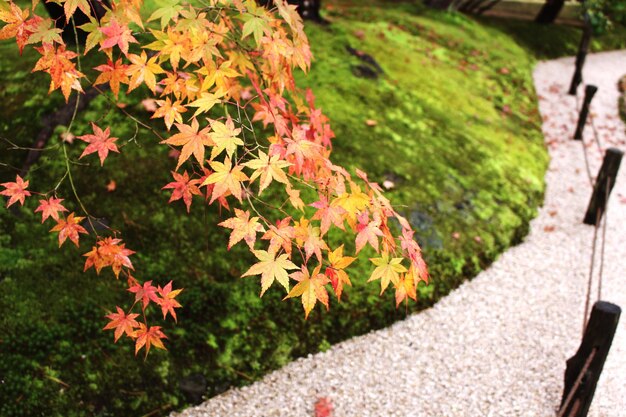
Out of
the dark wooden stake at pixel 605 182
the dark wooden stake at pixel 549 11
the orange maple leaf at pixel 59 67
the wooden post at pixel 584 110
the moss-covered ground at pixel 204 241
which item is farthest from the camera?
the dark wooden stake at pixel 549 11

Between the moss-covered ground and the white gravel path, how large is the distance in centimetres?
19

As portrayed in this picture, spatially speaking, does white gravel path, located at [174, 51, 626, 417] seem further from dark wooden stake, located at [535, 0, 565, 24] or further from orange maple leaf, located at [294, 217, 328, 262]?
dark wooden stake, located at [535, 0, 565, 24]

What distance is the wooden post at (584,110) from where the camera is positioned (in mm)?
8391

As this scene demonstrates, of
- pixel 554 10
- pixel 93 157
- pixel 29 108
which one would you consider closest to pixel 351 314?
pixel 93 157

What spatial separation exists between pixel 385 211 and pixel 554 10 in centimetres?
1697

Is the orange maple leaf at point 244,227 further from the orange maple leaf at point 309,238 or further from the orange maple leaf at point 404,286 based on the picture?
the orange maple leaf at point 404,286

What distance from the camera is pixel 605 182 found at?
19.9 ft

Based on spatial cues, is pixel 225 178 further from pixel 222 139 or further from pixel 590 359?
pixel 590 359

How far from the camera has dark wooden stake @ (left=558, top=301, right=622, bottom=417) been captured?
3.21 m

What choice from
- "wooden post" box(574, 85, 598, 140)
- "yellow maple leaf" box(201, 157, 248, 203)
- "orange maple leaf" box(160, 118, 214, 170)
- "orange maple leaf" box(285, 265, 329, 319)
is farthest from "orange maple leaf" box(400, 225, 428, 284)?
"wooden post" box(574, 85, 598, 140)

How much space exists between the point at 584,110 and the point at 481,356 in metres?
6.18

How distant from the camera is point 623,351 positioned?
466 cm

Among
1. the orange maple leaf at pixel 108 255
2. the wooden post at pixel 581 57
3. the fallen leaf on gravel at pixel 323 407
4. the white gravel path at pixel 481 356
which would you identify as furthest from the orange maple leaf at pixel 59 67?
the wooden post at pixel 581 57

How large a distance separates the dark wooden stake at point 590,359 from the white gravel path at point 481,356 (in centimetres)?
48
